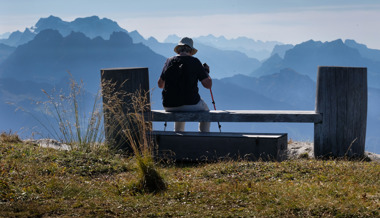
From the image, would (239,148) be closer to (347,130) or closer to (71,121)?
(347,130)

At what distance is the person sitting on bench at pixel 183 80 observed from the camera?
338 inches

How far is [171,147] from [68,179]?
100 inches

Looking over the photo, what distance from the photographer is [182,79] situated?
28.4 feet

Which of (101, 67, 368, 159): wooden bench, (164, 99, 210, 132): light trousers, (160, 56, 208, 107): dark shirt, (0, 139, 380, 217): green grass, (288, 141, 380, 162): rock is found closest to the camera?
(0, 139, 380, 217): green grass

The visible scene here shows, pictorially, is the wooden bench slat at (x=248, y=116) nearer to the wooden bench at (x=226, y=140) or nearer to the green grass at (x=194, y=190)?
the wooden bench at (x=226, y=140)

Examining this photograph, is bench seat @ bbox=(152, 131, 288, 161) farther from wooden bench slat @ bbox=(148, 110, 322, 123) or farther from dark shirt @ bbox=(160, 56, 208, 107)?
dark shirt @ bbox=(160, 56, 208, 107)

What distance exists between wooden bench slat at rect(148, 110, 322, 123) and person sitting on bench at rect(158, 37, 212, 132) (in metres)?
0.20

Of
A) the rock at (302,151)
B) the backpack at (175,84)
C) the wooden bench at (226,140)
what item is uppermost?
the backpack at (175,84)

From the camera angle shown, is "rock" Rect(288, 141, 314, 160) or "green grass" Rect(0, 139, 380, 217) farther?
"rock" Rect(288, 141, 314, 160)

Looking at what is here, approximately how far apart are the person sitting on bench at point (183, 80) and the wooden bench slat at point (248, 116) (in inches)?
7.9

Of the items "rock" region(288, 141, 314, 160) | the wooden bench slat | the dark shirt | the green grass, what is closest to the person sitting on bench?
the dark shirt

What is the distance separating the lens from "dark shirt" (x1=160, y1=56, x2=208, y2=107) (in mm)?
8562

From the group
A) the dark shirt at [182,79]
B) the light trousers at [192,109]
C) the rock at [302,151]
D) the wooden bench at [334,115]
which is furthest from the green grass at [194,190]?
the rock at [302,151]

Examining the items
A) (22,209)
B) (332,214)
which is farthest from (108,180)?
(332,214)
